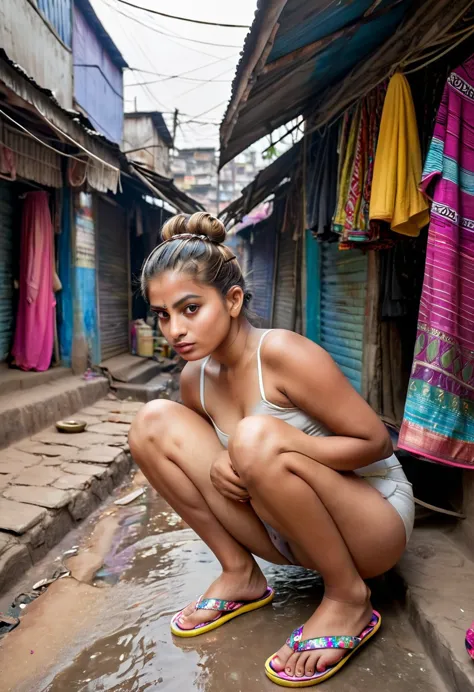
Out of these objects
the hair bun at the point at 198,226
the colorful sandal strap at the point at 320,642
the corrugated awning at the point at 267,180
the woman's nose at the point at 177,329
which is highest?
the corrugated awning at the point at 267,180

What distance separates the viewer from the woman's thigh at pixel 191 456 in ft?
6.27

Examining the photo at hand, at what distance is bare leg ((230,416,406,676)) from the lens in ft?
5.20

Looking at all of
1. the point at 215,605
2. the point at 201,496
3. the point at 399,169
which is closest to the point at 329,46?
the point at 399,169

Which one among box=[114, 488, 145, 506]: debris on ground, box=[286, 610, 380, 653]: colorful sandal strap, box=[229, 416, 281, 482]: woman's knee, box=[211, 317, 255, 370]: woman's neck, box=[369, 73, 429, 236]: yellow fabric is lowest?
box=[114, 488, 145, 506]: debris on ground

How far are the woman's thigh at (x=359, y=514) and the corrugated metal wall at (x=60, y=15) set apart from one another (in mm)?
8036

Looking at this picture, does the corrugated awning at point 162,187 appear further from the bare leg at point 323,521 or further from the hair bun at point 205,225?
the bare leg at point 323,521

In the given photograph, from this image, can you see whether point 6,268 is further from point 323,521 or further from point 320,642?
point 320,642

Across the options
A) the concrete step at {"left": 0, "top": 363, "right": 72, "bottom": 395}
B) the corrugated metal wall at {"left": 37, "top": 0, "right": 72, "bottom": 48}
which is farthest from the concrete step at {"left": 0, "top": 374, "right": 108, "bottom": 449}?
the corrugated metal wall at {"left": 37, "top": 0, "right": 72, "bottom": 48}

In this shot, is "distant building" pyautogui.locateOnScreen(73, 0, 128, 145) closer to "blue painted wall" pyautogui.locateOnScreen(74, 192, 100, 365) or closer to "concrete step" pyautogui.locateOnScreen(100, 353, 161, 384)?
"blue painted wall" pyautogui.locateOnScreen(74, 192, 100, 365)

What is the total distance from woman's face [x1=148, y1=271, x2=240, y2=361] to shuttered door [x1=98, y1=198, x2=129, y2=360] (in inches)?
262

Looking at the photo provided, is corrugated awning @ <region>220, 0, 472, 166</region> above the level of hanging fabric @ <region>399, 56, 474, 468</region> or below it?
above

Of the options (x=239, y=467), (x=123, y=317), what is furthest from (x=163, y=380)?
(x=239, y=467)

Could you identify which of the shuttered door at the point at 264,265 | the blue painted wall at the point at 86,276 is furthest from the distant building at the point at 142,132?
the blue painted wall at the point at 86,276

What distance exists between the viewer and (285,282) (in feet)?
27.3
